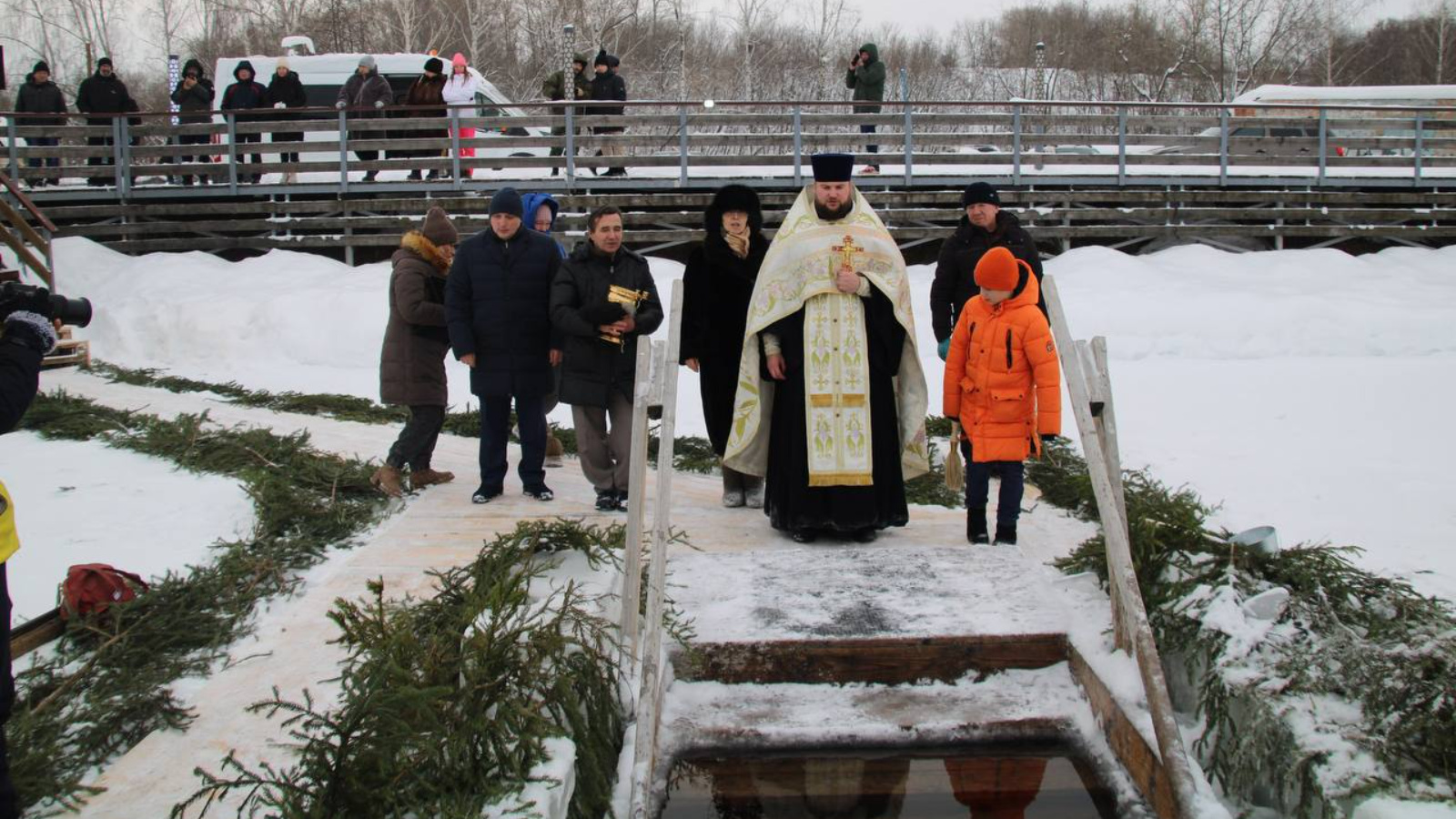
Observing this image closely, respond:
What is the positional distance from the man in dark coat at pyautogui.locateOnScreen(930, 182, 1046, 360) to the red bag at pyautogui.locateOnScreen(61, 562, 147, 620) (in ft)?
14.0

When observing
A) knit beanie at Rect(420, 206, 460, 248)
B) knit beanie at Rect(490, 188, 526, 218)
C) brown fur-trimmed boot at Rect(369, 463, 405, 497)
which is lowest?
brown fur-trimmed boot at Rect(369, 463, 405, 497)

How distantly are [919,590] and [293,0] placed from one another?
1512 inches

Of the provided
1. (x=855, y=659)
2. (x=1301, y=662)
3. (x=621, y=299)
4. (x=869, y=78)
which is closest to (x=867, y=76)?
(x=869, y=78)

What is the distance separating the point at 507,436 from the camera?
21.7 ft

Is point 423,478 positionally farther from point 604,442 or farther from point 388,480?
point 604,442

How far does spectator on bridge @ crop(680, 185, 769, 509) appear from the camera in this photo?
20.7ft

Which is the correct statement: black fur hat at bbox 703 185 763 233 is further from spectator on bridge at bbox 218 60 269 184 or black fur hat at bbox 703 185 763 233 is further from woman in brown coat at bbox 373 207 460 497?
spectator on bridge at bbox 218 60 269 184

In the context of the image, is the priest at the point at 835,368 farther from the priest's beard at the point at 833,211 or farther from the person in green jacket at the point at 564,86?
the person in green jacket at the point at 564,86

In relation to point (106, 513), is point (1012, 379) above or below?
above

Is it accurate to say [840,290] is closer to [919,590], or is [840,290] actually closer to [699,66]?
[919,590]

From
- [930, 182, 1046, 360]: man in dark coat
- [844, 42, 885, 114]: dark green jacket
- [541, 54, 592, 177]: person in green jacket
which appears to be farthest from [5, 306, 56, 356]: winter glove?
[844, 42, 885, 114]: dark green jacket

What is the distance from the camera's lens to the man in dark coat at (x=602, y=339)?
625 cm

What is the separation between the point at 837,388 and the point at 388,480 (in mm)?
2656

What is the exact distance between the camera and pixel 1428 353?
1238 cm
